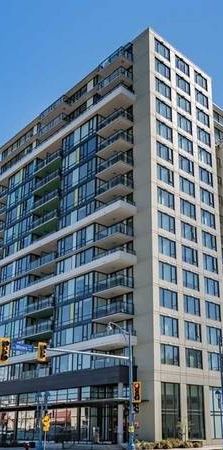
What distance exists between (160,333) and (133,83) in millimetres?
29898

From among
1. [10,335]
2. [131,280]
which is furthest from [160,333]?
[10,335]

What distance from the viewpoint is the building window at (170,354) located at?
51.6 meters

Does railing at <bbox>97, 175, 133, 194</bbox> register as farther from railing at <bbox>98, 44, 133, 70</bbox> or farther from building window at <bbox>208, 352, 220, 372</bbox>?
building window at <bbox>208, 352, 220, 372</bbox>

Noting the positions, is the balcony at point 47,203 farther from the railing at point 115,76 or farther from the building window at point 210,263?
the building window at point 210,263

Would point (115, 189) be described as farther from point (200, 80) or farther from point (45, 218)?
point (200, 80)

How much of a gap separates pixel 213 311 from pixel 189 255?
6.86m

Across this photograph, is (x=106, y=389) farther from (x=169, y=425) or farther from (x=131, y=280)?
(x=131, y=280)

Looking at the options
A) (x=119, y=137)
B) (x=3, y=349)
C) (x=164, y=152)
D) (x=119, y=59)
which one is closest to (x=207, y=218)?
(x=164, y=152)

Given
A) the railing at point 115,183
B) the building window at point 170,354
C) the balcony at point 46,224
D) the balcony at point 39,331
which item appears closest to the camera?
the building window at point 170,354

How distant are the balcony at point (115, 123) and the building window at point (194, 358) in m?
26.1

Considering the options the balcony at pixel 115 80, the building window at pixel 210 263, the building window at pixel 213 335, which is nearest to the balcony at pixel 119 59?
the balcony at pixel 115 80

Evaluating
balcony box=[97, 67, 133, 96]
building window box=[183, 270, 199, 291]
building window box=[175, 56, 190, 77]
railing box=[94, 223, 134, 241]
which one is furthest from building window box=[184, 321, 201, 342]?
building window box=[175, 56, 190, 77]

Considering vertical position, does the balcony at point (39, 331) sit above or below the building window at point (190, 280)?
below

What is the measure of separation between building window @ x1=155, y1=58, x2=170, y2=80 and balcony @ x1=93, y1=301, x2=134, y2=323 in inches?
1102
